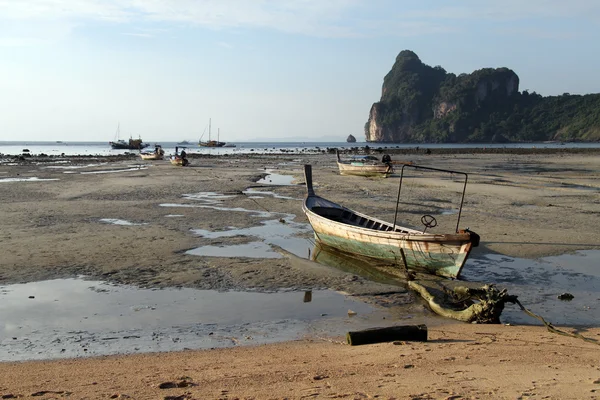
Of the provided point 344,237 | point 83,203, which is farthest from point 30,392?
point 83,203

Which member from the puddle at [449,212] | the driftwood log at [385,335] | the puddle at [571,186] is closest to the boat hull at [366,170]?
the puddle at [571,186]

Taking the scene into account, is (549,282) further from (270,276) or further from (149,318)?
(149,318)

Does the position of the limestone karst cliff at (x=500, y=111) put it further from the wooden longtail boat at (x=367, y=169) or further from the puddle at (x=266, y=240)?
the puddle at (x=266, y=240)

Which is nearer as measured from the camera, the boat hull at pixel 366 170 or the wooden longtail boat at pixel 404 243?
the wooden longtail boat at pixel 404 243

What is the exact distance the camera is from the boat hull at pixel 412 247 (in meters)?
11.0

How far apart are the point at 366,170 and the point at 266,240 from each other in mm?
25247

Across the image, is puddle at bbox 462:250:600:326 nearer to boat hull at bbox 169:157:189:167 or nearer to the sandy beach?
the sandy beach

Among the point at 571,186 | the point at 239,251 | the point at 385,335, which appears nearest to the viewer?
the point at 385,335

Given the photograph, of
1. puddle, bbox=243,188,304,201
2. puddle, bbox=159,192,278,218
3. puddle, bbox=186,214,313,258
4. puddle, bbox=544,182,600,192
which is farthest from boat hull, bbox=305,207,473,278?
puddle, bbox=544,182,600,192

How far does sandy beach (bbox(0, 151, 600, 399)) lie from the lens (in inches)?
233

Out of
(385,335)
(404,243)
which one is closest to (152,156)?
(404,243)

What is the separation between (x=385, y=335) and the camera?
299 inches

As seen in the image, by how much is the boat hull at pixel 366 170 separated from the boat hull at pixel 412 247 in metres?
25.0

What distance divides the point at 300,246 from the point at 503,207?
10567mm
